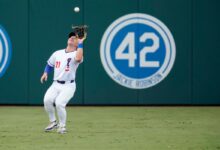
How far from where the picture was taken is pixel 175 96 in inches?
648

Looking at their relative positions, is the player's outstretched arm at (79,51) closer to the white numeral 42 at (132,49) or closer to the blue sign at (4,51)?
the white numeral 42 at (132,49)

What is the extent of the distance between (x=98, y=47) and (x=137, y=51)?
0.94 m

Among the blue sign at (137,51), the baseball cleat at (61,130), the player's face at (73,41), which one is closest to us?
the baseball cleat at (61,130)

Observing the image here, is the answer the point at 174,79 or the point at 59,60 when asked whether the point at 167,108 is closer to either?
the point at 174,79

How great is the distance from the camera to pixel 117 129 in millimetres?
11891

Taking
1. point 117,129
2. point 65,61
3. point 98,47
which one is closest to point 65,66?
point 65,61

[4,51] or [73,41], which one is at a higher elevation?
[73,41]

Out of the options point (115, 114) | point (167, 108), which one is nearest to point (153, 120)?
point (115, 114)

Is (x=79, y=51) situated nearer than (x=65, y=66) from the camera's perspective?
Yes

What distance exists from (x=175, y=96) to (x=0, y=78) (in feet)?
14.0

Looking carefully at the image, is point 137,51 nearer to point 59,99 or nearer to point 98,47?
point 98,47

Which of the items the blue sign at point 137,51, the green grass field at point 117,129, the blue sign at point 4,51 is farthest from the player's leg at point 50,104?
the blue sign at point 4,51

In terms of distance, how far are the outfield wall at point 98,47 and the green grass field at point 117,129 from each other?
461 millimetres

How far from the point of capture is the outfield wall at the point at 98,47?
1617 cm
